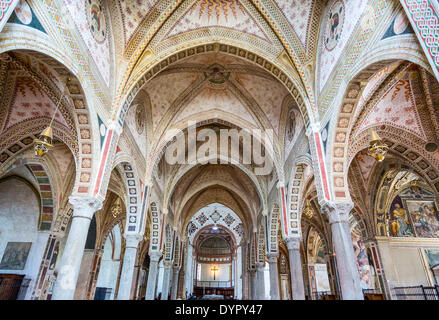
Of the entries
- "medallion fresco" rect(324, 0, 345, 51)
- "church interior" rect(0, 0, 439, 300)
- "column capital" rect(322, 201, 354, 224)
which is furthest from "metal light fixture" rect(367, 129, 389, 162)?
"medallion fresco" rect(324, 0, 345, 51)

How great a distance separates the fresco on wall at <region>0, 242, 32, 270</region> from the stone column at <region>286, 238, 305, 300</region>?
38.5 ft

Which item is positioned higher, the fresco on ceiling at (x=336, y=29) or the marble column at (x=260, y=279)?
the fresco on ceiling at (x=336, y=29)

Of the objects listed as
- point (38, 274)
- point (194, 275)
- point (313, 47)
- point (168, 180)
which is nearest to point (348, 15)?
point (313, 47)

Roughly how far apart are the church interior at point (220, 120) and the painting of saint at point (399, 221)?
110mm

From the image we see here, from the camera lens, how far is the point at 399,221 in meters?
14.1

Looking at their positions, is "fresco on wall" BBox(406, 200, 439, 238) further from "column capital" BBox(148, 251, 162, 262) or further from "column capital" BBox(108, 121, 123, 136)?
"column capital" BBox(108, 121, 123, 136)

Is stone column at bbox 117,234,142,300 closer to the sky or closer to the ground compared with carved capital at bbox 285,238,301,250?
closer to the ground

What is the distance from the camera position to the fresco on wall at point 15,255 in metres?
11.5

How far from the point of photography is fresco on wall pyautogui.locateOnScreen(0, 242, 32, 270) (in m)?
11.5

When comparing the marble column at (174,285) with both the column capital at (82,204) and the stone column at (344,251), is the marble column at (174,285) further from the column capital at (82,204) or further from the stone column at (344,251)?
the stone column at (344,251)

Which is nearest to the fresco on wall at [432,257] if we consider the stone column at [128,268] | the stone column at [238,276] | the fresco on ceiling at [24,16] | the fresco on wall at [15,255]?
the stone column at [128,268]

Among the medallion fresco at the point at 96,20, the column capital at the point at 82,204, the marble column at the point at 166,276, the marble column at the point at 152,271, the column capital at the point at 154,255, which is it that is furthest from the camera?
the marble column at the point at 166,276

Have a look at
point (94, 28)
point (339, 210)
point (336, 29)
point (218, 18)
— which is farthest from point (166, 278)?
point (336, 29)
